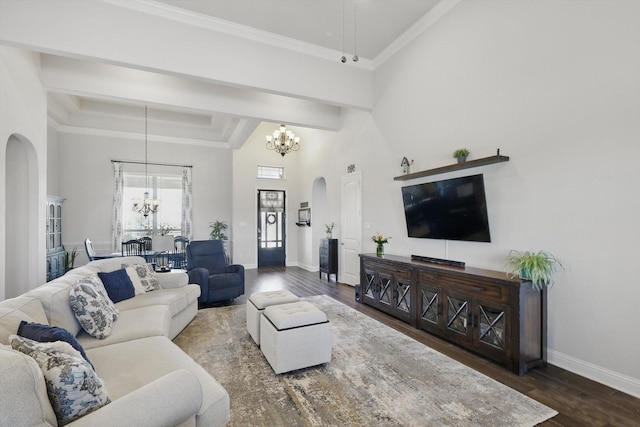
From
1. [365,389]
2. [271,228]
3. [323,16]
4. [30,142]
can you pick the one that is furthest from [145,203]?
[365,389]

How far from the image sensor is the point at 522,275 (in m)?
2.79

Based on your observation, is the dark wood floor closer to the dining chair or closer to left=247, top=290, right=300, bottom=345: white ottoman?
left=247, top=290, right=300, bottom=345: white ottoman

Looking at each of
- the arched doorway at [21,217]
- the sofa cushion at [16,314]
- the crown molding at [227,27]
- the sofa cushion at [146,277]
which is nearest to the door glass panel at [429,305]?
the sofa cushion at [146,277]

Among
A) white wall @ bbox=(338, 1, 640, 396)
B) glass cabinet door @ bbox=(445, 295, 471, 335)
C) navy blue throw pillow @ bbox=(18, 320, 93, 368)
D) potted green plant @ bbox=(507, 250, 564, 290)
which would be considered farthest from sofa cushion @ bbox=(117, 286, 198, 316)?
potted green plant @ bbox=(507, 250, 564, 290)

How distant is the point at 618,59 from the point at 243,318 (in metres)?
4.70

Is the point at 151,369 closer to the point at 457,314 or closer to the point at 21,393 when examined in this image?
the point at 21,393

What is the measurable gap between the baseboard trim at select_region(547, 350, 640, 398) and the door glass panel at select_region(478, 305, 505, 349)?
55cm

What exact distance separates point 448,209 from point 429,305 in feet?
3.93

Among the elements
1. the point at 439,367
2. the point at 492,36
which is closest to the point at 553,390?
the point at 439,367

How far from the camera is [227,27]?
4.31 m

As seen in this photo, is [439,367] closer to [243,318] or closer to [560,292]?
[560,292]

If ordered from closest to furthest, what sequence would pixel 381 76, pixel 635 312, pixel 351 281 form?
pixel 635 312 < pixel 381 76 < pixel 351 281

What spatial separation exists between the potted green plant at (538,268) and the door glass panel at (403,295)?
131 centimetres

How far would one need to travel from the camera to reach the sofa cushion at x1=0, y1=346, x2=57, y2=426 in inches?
37.9
